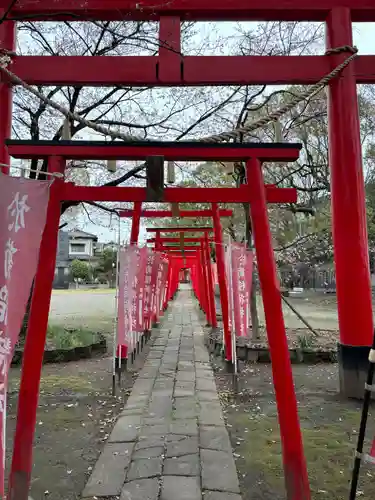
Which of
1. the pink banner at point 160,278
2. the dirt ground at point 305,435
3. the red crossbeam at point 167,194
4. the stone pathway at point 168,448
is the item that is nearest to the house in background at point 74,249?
the pink banner at point 160,278

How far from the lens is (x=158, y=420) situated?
17.2ft

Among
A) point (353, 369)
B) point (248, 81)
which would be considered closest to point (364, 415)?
point (353, 369)

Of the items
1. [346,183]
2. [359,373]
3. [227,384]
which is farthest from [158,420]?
[346,183]

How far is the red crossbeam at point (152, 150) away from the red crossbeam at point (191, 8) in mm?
2461

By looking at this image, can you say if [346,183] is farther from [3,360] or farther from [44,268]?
[3,360]

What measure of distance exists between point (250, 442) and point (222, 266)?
17.0 feet

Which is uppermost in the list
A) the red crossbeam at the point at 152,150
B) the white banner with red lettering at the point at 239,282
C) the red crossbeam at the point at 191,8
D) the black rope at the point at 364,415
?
the red crossbeam at the point at 191,8

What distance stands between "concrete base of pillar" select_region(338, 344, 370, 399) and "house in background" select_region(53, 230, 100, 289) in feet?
182

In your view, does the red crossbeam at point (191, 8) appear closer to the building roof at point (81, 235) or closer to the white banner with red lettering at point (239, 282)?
the white banner with red lettering at point (239, 282)

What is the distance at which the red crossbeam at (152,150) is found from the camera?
11.7 ft

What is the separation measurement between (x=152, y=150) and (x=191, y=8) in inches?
110

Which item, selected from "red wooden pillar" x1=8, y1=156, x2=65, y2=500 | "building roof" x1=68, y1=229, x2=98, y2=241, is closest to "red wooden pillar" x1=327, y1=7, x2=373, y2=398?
"red wooden pillar" x1=8, y1=156, x2=65, y2=500

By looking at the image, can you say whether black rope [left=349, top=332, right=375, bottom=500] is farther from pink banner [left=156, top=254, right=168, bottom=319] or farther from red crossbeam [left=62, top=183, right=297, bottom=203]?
pink banner [left=156, top=254, right=168, bottom=319]

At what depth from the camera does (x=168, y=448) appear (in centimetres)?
427
